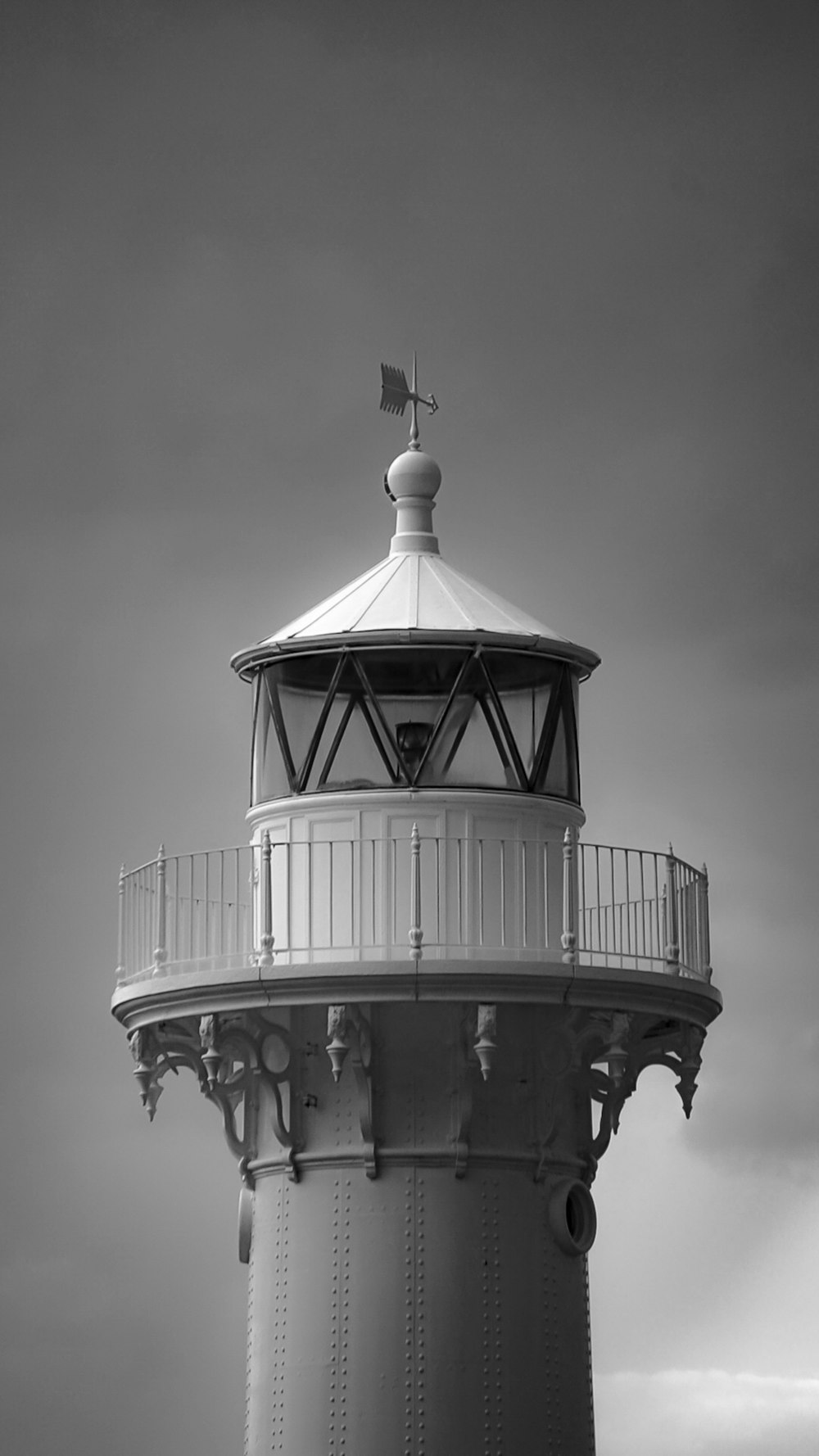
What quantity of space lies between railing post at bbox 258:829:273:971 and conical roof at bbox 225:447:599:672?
1.92 metres

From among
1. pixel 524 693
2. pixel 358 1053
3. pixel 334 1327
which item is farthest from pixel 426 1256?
pixel 524 693

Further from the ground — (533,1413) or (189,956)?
(189,956)

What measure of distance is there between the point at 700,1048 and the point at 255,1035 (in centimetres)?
407

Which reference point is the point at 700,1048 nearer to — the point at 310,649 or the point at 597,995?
the point at 597,995

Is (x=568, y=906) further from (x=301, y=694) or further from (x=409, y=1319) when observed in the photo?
(x=409, y=1319)

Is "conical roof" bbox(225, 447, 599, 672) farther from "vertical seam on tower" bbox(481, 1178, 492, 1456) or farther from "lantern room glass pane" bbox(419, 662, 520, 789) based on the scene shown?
"vertical seam on tower" bbox(481, 1178, 492, 1456)

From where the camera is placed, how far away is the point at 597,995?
1029 inches

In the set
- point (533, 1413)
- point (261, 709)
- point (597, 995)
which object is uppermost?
point (261, 709)

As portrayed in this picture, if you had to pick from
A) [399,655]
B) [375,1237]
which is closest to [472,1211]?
[375,1237]

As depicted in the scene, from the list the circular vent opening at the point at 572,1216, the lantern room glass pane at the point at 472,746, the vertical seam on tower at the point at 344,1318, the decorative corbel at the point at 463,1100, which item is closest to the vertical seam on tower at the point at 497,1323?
the decorative corbel at the point at 463,1100

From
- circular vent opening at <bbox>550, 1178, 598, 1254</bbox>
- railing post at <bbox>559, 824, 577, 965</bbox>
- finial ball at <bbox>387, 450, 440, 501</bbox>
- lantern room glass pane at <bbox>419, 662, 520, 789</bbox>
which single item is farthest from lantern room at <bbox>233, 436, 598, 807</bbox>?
circular vent opening at <bbox>550, 1178, 598, 1254</bbox>

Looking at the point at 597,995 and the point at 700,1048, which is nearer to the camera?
the point at 597,995

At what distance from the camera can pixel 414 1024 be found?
2664cm

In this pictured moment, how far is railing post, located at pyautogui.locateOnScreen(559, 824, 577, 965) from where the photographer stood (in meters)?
26.0
